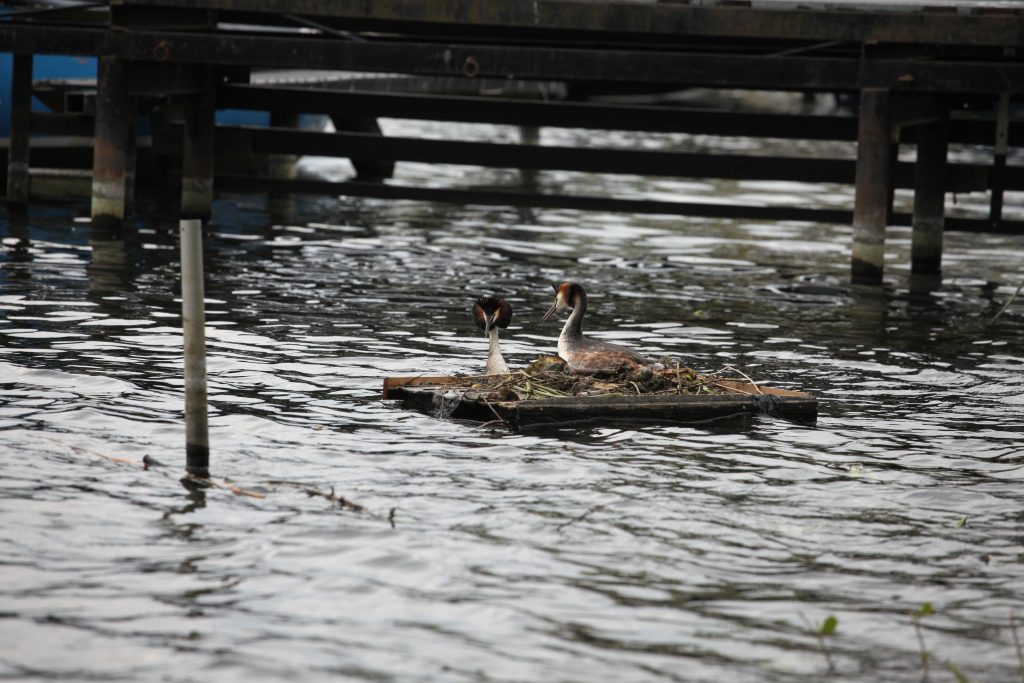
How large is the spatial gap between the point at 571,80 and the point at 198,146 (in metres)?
4.87

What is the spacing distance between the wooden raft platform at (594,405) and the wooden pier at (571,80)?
548 centimetres

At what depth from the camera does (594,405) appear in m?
9.08

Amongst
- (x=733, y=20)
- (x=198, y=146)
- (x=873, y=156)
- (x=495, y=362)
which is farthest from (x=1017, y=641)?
(x=198, y=146)

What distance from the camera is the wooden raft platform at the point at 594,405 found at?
9070 mm

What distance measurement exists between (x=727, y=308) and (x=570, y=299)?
4459mm

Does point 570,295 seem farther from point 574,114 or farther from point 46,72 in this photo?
point 46,72

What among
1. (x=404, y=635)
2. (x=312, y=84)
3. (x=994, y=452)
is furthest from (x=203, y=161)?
(x=404, y=635)

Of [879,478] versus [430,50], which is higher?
[430,50]

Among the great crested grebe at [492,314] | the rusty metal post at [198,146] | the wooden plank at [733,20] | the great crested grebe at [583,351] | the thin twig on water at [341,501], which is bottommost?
the thin twig on water at [341,501]

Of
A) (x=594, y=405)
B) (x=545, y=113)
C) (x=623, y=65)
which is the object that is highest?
(x=623, y=65)

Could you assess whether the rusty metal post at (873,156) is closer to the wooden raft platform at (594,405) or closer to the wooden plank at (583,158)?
the wooden plank at (583,158)

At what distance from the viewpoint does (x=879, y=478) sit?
8.28 meters

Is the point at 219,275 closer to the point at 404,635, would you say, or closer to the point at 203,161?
the point at 203,161

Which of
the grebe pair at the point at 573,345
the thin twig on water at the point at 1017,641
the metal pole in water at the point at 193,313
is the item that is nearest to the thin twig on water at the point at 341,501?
the metal pole in water at the point at 193,313
